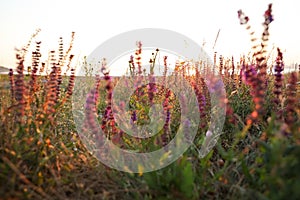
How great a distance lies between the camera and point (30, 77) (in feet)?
9.52

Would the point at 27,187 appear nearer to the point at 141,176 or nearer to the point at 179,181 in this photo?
the point at 141,176

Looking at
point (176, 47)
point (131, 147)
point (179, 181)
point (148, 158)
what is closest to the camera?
point (179, 181)

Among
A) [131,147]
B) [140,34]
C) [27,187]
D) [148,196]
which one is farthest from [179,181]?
[140,34]

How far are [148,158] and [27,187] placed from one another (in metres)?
0.79

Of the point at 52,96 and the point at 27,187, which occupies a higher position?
the point at 52,96

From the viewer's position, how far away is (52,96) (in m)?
2.63

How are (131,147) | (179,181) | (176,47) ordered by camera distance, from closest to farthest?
(179,181) < (131,147) < (176,47)

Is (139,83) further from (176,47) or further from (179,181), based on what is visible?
(179,181)

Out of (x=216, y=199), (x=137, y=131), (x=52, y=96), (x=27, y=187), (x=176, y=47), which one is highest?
(x=176, y=47)

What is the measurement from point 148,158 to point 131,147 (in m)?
0.29

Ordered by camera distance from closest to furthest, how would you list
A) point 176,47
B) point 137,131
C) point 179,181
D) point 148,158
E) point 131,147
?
point 179,181, point 148,158, point 131,147, point 137,131, point 176,47

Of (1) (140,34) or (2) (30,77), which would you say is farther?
(1) (140,34)

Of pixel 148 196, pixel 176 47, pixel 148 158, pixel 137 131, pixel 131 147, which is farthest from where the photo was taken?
pixel 176 47

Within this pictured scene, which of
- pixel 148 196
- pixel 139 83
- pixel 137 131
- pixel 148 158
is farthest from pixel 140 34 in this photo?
pixel 148 196
